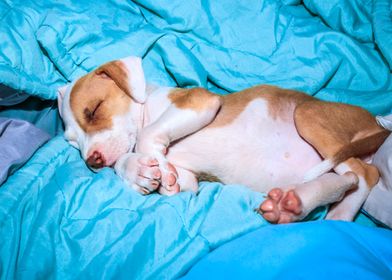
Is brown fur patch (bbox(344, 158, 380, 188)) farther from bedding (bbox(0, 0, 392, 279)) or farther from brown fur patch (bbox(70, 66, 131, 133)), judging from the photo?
brown fur patch (bbox(70, 66, 131, 133))

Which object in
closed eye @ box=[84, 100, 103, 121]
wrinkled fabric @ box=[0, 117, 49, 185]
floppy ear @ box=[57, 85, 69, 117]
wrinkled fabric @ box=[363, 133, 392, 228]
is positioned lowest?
wrinkled fabric @ box=[0, 117, 49, 185]

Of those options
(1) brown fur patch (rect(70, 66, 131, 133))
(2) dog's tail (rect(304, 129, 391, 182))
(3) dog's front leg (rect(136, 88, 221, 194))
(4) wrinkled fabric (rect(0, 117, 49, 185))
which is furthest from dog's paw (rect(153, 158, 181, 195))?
(4) wrinkled fabric (rect(0, 117, 49, 185))

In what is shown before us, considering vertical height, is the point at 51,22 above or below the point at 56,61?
above

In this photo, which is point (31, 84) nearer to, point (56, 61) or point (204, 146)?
point (56, 61)

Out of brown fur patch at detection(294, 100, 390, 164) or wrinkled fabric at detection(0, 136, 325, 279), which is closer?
wrinkled fabric at detection(0, 136, 325, 279)

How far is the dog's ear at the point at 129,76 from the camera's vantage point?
2223 mm

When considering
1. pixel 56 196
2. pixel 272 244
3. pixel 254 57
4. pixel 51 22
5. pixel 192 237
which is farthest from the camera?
pixel 254 57

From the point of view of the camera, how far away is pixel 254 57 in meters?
2.86

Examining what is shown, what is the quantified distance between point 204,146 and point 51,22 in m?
1.34

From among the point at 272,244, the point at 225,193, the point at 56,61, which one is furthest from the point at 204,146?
the point at 56,61

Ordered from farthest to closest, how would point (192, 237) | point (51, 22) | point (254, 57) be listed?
1. point (254, 57)
2. point (51, 22)
3. point (192, 237)

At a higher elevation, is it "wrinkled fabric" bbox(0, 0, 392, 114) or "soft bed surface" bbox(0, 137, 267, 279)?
"wrinkled fabric" bbox(0, 0, 392, 114)

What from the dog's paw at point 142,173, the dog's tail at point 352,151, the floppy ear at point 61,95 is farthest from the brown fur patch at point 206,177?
the floppy ear at point 61,95

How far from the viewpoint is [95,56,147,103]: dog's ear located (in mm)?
2223
